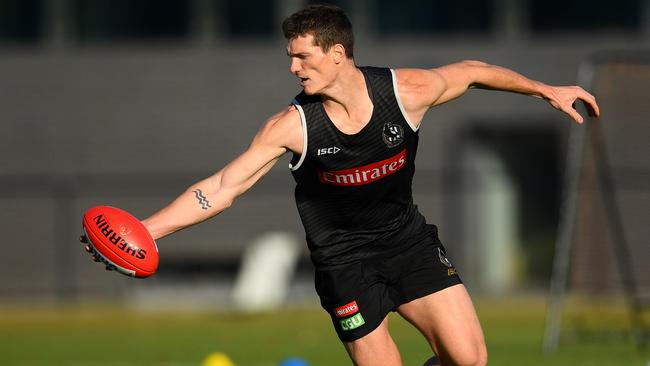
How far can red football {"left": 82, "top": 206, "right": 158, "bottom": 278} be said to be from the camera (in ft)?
21.9

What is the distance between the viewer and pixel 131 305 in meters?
21.7

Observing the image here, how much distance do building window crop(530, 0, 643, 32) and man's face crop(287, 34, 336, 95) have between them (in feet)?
51.6

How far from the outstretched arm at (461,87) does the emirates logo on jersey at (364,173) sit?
0.88 ft

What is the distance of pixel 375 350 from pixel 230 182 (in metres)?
1.30

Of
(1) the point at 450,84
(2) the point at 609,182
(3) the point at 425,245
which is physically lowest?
(2) the point at 609,182

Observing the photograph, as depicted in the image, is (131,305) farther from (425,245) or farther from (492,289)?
(425,245)

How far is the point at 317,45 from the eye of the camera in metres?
7.03

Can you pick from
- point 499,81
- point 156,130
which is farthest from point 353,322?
point 156,130

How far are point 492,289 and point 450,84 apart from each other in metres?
14.5

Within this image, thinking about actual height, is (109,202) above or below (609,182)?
below

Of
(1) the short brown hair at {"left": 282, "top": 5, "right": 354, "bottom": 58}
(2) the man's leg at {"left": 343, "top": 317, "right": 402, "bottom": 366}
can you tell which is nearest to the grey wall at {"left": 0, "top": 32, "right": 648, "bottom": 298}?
(2) the man's leg at {"left": 343, "top": 317, "right": 402, "bottom": 366}

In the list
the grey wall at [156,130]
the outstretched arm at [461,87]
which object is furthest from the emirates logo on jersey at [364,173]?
the grey wall at [156,130]

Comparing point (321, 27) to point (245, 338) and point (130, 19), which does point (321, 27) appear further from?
point (130, 19)

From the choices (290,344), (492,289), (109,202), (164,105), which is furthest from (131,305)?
(290,344)
